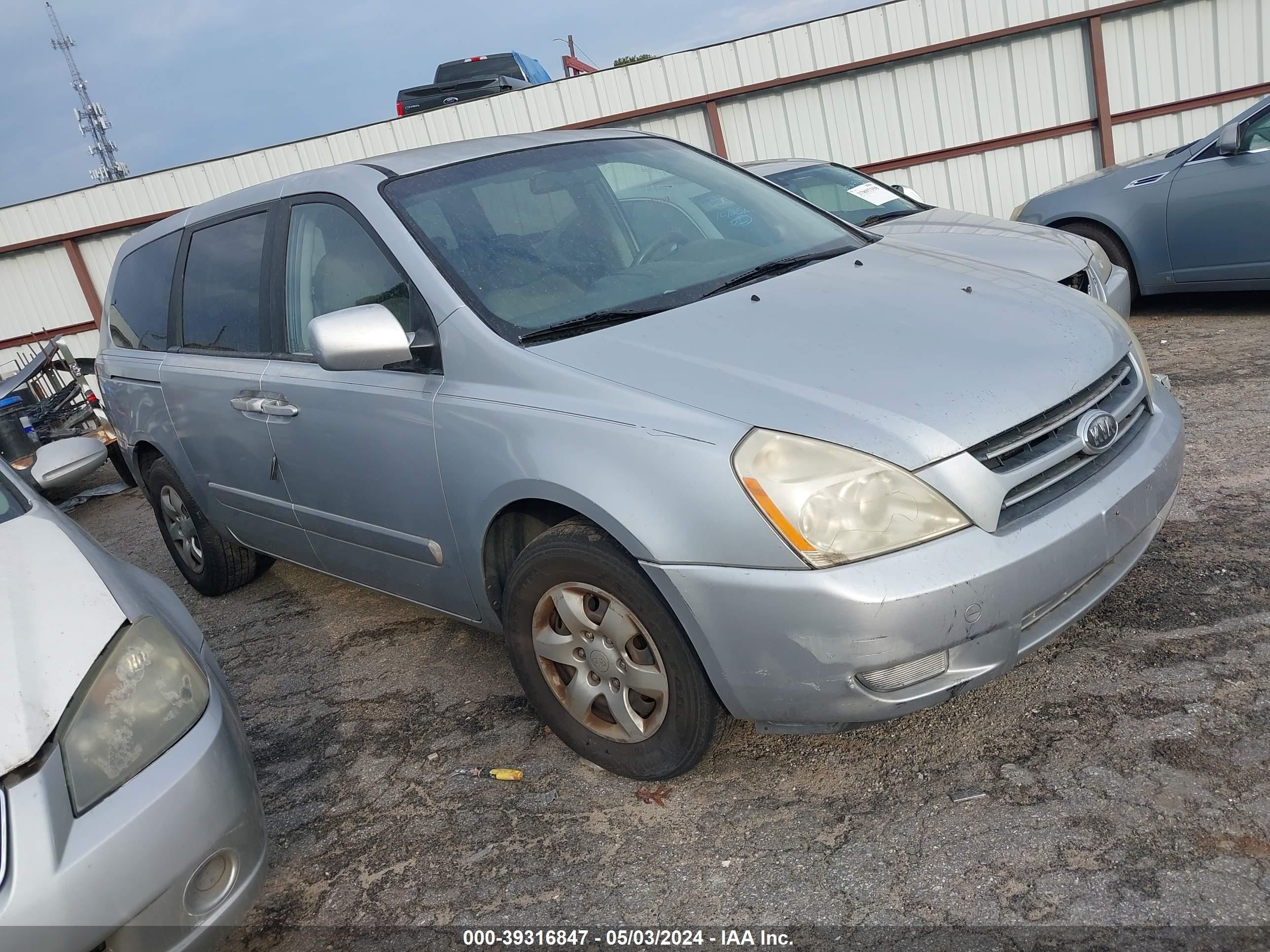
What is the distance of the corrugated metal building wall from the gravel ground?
28.5 ft

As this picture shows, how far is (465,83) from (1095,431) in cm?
1218

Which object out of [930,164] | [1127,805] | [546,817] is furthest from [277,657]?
[930,164]

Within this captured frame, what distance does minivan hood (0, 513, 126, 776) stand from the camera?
75.2 inches

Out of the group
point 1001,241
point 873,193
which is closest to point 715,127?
point 873,193

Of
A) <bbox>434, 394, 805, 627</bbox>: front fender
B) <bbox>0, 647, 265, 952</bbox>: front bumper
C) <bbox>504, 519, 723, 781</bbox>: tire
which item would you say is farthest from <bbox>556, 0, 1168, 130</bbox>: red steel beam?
<bbox>0, 647, 265, 952</bbox>: front bumper

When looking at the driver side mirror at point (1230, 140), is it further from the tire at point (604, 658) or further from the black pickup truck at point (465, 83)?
the black pickup truck at point (465, 83)

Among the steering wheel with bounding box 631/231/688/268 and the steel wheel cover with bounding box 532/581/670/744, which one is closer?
the steel wheel cover with bounding box 532/581/670/744

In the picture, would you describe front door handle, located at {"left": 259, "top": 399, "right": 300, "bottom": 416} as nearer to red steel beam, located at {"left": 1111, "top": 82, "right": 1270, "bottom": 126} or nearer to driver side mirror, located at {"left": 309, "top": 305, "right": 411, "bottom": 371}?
driver side mirror, located at {"left": 309, "top": 305, "right": 411, "bottom": 371}

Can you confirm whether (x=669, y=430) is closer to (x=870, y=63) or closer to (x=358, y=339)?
(x=358, y=339)

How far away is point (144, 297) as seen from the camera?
454cm

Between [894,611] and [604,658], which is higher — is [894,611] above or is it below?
above

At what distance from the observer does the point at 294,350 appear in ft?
11.2

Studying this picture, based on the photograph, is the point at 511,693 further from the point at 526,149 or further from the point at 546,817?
the point at 526,149

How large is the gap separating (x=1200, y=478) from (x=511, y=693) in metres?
2.77
